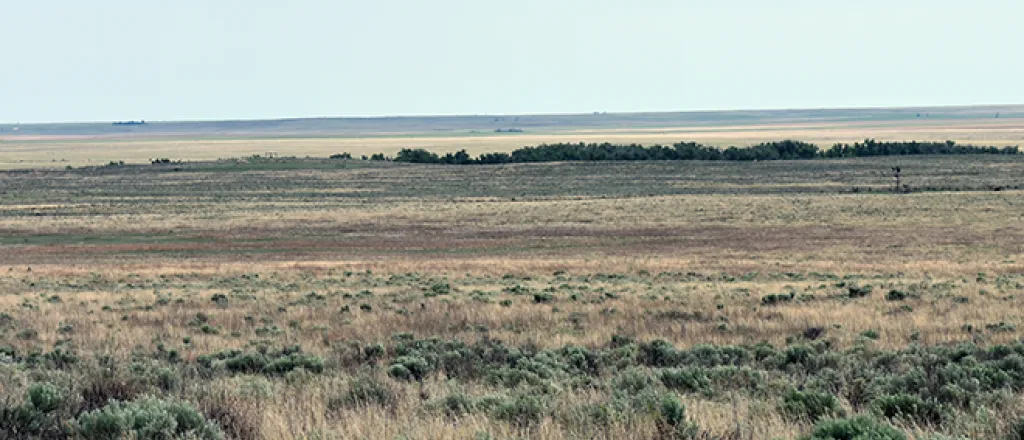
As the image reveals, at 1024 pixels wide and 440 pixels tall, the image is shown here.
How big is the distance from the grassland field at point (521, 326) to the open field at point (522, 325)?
0.19 feet

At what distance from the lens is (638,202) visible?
233ft

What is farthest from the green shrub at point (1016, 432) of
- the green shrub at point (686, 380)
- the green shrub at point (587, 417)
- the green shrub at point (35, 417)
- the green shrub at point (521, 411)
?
the green shrub at point (35, 417)

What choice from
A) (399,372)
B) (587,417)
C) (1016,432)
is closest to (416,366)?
(399,372)

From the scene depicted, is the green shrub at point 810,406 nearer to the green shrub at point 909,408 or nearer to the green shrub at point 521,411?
the green shrub at point 909,408

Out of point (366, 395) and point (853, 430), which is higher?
point (853, 430)

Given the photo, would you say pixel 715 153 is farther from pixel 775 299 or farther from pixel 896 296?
pixel 775 299

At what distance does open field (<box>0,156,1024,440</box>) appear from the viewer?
8203mm

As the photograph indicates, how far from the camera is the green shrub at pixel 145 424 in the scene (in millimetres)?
7031

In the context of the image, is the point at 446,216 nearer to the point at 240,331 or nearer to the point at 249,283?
the point at 249,283

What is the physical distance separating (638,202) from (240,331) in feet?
181

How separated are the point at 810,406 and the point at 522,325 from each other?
351 inches

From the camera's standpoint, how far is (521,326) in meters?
17.3

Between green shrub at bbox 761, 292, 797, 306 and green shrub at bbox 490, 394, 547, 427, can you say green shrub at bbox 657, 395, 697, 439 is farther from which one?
green shrub at bbox 761, 292, 797, 306

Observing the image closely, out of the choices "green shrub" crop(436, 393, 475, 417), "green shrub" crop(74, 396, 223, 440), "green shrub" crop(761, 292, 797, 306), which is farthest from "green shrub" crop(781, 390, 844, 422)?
"green shrub" crop(761, 292, 797, 306)
